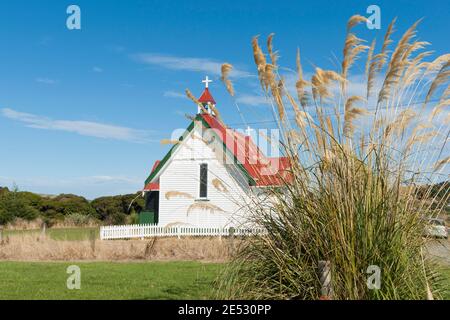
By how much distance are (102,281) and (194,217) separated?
14731 millimetres

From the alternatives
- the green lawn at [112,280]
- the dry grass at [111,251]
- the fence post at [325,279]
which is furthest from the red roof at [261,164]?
the dry grass at [111,251]

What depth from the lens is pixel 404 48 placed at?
4.30m

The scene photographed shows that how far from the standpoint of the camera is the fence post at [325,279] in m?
3.88

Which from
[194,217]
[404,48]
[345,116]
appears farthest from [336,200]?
[194,217]

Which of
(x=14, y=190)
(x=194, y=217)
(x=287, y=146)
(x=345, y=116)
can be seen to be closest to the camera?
(x=345, y=116)

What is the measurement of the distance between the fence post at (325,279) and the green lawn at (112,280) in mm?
2094

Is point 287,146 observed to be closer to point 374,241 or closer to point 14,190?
point 374,241

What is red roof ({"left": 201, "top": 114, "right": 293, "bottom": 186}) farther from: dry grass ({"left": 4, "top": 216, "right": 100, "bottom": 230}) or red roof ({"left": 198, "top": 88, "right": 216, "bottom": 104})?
dry grass ({"left": 4, "top": 216, "right": 100, "bottom": 230})

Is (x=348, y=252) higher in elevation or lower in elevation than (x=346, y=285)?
higher

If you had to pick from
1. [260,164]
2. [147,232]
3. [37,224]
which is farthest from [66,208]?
[260,164]

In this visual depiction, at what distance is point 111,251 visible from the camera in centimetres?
1357

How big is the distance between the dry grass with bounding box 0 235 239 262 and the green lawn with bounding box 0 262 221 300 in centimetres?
117

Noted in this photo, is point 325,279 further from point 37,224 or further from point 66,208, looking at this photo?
point 66,208

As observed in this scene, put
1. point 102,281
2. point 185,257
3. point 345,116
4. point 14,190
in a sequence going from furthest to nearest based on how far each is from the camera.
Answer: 1. point 14,190
2. point 185,257
3. point 102,281
4. point 345,116
